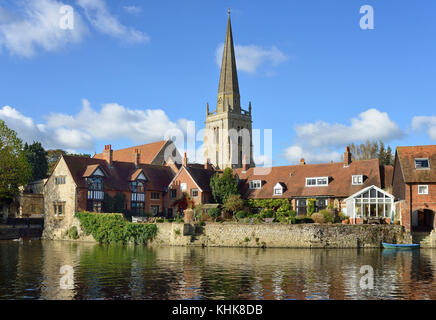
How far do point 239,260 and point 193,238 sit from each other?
11649 mm

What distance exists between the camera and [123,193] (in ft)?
173

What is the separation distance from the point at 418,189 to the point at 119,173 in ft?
105

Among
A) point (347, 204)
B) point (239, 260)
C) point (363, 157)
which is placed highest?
point (363, 157)

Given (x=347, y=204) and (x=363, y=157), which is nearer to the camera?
(x=347, y=204)

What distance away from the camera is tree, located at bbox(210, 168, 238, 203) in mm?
51531

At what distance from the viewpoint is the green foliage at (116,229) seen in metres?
42.6

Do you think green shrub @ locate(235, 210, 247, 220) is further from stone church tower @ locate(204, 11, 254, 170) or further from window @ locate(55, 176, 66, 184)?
stone church tower @ locate(204, 11, 254, 170)

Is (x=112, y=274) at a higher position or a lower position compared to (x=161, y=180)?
lower

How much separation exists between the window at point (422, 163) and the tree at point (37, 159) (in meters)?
55.2

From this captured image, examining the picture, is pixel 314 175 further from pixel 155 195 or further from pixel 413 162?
pixel 155 195

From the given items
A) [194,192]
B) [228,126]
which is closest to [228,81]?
[228,126]

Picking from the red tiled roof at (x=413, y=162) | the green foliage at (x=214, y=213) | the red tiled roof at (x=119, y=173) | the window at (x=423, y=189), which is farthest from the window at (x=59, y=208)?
the window at (x=423, y=189)
